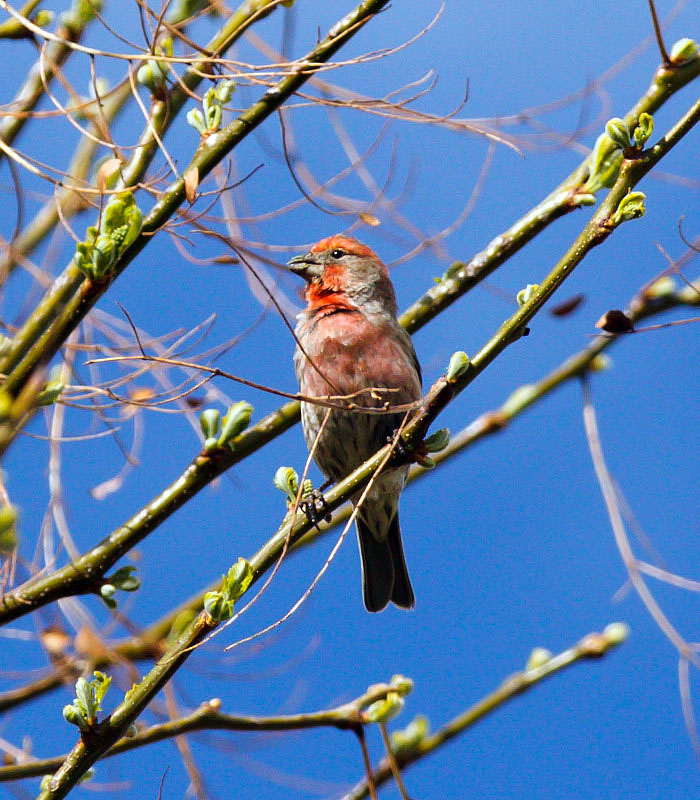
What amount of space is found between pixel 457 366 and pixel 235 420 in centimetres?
100

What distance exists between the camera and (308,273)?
20.3 ft

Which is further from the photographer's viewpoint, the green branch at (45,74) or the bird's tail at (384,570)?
the bird's tail at (384,570)

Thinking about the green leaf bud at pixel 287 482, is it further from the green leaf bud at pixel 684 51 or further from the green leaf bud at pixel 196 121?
the green leaf bud at pixel 684 51

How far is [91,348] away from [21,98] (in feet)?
4.70

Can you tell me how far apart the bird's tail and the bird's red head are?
137 cm

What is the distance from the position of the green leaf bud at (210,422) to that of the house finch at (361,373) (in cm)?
110

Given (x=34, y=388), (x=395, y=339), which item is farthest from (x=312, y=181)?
(x=34, y=388)

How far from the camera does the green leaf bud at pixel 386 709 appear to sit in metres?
3.71

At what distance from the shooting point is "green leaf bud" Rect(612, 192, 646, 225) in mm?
2900

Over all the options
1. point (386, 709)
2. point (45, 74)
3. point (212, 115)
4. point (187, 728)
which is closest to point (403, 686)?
point (386, 709)

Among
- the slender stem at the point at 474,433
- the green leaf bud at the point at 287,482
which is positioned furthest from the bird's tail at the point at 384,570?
the green leaf bud at the point at 287,482

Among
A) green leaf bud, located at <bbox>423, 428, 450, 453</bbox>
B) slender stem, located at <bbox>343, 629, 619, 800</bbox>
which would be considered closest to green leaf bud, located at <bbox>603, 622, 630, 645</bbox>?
slender stem, located at <bbox>343, 629, 619, 800</bbox>

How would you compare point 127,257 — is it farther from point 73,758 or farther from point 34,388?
point 73,758

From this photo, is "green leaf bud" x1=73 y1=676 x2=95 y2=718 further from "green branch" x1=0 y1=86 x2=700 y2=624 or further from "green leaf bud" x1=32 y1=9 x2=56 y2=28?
"green leaf bud" x1=32 y1=9 x2=56 y2=28
